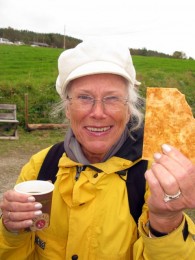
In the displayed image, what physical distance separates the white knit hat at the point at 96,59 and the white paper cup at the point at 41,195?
0.60 metres

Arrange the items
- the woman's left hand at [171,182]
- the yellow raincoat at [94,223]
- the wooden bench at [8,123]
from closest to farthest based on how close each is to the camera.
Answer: the woman's left hand at [171,182], the yellow raincoat at [94,223], the wooden bench at [8,123]

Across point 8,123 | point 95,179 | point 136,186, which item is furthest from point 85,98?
point 8,123

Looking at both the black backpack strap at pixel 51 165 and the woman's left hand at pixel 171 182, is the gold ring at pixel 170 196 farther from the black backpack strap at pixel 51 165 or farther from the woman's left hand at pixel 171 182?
the black backpack strap at pixel 51 165

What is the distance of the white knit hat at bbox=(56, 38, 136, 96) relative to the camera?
1.88 meters

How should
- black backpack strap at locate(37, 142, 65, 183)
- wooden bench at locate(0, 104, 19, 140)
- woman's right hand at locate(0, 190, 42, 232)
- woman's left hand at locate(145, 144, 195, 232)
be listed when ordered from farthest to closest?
1. wooden bench at locate(0, 104, 19, 140)
2. black backpack strap at locate(37, 142, 65, 183)
3. woman's right hand at locate(0, 190, 42, 232)
4. woman's left hand at locate(145, 144, 195, 232)

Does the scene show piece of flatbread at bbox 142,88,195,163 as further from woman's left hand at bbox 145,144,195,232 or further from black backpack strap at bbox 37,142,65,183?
black backpack strap at bbox 37,142,65,183

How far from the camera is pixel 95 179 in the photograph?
74.7 inches

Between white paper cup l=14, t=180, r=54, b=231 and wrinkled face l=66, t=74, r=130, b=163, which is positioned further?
wrinkled face l=66, t=74, r=130, b=163

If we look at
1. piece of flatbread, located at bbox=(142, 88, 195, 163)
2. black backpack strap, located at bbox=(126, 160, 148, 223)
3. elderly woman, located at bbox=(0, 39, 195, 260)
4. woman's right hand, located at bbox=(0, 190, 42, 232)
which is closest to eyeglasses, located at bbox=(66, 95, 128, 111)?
elderly woman, located at bbox=(0, 39, 195, 260)

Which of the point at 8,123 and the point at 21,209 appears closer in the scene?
the point at 21,209

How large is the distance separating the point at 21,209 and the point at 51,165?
0.51m

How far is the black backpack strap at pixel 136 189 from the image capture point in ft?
6.09

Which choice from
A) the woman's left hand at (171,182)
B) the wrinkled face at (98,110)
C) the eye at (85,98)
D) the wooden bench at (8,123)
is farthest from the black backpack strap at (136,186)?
the wooden bench at (8,123)

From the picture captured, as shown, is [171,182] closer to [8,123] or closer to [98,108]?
[98,108]
